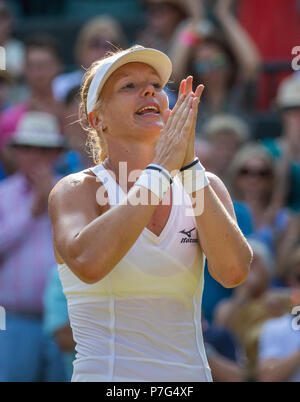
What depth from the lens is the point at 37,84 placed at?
7105 millimetres

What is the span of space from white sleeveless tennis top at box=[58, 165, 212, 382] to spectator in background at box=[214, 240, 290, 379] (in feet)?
→ 8.23

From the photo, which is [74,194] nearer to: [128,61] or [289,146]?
[128,61]

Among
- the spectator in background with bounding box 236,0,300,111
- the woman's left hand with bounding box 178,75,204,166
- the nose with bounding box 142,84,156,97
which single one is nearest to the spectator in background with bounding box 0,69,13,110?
the spectator in background with bounding box 236,0,300,111

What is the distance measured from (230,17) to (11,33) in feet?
7.45

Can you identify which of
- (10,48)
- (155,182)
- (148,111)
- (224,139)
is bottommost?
(155,182)

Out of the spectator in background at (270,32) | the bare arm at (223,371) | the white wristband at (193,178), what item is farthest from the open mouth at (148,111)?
the spectator in background at (270,32)

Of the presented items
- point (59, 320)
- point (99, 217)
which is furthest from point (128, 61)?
point (59, 320)

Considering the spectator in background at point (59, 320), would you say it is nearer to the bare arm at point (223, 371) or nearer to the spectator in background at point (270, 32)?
the bare arm at point (223, 371)

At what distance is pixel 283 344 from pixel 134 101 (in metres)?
2.47

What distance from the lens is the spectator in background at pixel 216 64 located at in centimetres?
706

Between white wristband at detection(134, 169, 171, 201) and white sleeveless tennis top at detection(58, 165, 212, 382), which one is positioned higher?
white wristband at detection(134, 169, 171, 201)

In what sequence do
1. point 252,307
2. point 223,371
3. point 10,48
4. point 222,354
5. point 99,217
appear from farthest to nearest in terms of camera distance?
point 10,48, point 252,307, point 222,354, point 223,371, point 99,217

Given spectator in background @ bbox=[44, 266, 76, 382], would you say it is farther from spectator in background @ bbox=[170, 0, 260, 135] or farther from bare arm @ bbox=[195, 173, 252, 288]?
bare arm @ bbox=[195, 173, 252, 288]

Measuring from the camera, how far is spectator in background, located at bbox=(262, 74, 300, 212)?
626cm
